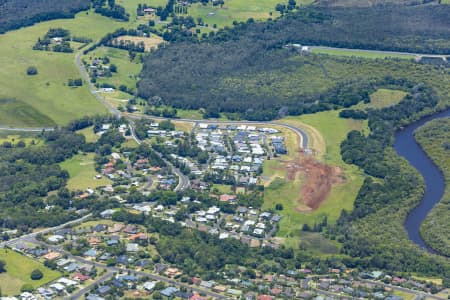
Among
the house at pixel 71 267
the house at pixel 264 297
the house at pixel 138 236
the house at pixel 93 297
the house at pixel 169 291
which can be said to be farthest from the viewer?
the house at pixel 138 236

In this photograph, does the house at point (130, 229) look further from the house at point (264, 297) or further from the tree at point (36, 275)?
the house at point (264, 297)

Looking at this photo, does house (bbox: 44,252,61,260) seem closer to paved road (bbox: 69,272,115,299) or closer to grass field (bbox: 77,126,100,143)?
paved road (bbox: 69,272,115,299)

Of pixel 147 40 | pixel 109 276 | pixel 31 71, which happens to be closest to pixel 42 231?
pixel 109 276

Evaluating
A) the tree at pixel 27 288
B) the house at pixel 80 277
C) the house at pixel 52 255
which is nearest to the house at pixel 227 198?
the house at pixel 52 255

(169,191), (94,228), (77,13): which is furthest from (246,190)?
(77,13)

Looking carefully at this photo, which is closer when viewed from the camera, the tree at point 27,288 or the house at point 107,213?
the tree at point 27,288

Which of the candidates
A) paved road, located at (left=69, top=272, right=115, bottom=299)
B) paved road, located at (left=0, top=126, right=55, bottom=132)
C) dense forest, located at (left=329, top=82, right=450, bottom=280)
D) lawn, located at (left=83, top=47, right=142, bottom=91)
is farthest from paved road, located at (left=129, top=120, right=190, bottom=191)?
lawn, located at (left=83, top=47, right=142, bottom=91)
